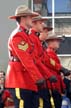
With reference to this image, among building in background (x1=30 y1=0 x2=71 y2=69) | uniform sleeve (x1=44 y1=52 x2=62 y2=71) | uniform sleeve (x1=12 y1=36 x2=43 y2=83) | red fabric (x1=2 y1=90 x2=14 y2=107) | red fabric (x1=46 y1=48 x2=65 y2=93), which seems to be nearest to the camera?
uniform sleeve (x1=12 y1=36 x2=43 y2=83)

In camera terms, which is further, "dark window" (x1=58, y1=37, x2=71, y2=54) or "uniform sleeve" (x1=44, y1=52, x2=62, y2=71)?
"dark window" (x1=58, y1=37, x2=71, y2=54)

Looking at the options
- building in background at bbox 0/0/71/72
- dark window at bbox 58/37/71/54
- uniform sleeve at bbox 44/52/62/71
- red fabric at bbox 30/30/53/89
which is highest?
red fabric at bbox 30/30/53/89

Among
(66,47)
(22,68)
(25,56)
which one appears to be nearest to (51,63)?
(22,68)

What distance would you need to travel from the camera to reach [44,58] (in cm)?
698

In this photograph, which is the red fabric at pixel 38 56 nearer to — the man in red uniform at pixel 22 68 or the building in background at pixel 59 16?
the man in red uniform at pixel 22 68

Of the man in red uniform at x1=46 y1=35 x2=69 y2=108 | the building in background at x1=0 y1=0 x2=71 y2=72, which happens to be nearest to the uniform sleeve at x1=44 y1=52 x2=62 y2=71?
the man in red uniform at x1=46 y1=35 x2=69 y2=108

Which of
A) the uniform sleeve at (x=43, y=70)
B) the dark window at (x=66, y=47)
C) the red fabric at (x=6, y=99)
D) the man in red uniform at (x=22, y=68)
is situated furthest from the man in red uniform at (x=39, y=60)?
the dark window at (x=66, y=47)

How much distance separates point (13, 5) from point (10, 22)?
1.29ft

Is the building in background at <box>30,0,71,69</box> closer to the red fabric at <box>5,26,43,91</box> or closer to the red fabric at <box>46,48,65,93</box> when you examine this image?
the red fabric at <box>46,48,65,93</box>

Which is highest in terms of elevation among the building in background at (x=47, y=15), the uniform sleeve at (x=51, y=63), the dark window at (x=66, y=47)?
the uniform sleeve at (x=51, y=63)

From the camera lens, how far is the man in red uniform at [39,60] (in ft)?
21.6

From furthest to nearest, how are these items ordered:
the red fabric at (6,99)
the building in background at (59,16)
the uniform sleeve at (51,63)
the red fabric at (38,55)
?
the building in background at (59,16), the red fabric at (6,99), the uniform sleeve at (51,63), the red fabric at (38,55)

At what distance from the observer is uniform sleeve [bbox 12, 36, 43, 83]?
A: 6.25m

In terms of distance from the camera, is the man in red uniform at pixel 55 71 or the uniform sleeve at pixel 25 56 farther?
the man in red uniform at pixel 55 71
